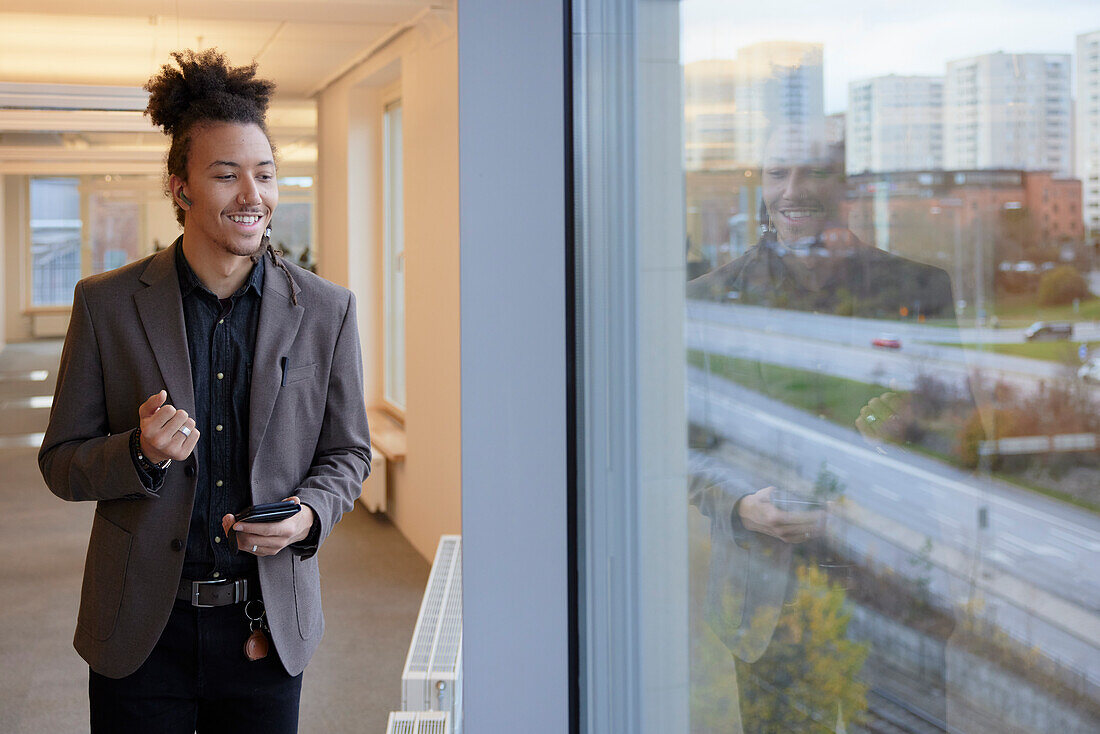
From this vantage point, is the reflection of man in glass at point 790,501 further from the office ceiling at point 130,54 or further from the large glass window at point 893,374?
the office ceiling at point 130,54

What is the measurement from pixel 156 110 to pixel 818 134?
39.3 inches

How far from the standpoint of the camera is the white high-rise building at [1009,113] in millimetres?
502

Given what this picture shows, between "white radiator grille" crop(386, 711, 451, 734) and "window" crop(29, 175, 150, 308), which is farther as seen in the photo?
"window" crop(29, 175, 150, 308)

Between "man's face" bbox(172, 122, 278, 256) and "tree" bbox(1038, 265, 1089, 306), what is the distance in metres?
1.00

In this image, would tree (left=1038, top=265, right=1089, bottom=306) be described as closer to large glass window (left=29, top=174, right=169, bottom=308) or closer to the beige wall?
the beige wall

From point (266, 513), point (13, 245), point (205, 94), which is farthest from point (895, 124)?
point (13, 245)

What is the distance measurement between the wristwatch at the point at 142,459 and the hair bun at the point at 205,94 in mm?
445

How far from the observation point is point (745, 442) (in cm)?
91

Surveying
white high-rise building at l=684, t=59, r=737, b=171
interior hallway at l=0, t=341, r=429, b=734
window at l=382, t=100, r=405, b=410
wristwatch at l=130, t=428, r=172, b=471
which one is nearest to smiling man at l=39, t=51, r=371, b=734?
wristwatch at l=130, t=428, r=172, b=471

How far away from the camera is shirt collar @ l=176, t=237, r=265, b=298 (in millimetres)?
1277

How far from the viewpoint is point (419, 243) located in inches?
181

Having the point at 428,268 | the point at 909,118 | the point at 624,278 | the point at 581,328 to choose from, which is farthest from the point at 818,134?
the point at 428,268

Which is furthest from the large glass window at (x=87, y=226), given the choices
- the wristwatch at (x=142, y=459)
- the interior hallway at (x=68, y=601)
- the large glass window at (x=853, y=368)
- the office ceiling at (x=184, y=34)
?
the large glass window at (x=853, y=368)

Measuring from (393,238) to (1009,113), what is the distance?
559 centimetres
